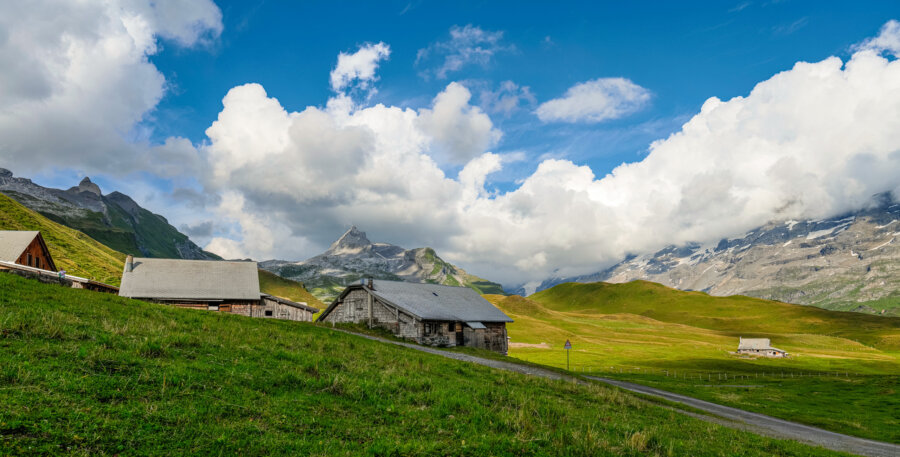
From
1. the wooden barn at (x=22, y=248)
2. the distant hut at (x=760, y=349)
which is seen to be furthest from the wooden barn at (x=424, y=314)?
the distant hut at (x=760, y=349)

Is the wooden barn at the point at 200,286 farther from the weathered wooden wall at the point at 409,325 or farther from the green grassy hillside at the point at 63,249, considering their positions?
the green grassy hillside at the point at 63,249

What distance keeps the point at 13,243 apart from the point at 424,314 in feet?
154

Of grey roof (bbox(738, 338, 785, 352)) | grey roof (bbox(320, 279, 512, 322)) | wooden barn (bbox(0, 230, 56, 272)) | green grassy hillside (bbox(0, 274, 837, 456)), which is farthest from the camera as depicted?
grey roof (bbox(738, 338, 785, 352))

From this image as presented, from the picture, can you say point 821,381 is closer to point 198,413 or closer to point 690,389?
point 690,389

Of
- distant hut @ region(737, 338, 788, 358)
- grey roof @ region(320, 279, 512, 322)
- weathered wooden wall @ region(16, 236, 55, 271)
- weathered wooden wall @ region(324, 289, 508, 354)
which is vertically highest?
weathered wooden wall @ region(16, 236, 55, 271)

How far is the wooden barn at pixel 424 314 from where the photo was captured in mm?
54031

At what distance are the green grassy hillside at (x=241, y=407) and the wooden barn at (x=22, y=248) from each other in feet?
134

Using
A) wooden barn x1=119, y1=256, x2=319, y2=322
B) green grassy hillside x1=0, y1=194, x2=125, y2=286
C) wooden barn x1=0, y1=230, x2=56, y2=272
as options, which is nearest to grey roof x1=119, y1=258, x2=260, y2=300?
wooden barn x1=119, y1=256, x2=319, y2=322

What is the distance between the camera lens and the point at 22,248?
164 feet

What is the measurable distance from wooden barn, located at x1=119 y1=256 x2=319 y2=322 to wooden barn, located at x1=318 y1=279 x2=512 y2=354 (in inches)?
426

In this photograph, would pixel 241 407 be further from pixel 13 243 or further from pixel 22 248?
pixel 13 243

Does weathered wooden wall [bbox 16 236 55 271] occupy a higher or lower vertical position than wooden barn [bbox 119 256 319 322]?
higher

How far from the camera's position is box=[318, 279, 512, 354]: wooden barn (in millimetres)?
54031

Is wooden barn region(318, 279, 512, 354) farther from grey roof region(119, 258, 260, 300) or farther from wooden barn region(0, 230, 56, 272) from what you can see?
wooden barn region(0, 230, 56, 272)
